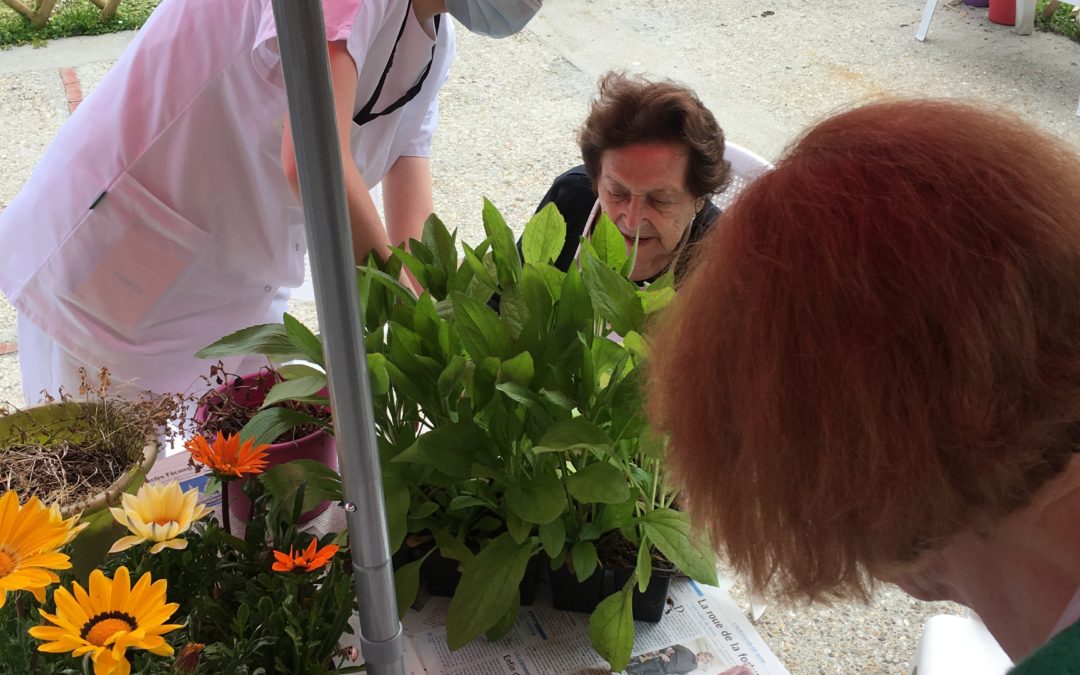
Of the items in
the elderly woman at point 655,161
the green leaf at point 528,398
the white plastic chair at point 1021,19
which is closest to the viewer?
the green leaf at point 528,398

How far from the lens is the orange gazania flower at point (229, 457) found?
2.50 feet

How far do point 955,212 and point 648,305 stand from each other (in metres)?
0.39

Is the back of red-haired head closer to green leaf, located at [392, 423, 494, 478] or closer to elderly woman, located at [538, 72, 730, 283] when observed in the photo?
green leaf, located at [392, 423, 494, 478]

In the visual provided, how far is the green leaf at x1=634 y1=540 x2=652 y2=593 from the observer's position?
2.76 feet

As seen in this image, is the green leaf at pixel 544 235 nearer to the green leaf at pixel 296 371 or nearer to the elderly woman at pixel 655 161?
the green leaf at pixel 296 371

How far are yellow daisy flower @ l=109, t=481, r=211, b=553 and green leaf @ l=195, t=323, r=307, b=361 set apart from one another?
19 cm

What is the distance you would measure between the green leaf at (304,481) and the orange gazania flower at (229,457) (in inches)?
2.9

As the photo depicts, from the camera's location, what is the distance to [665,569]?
89cm

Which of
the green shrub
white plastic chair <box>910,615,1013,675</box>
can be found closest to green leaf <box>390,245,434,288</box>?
white plastic chair <box>910,615,1013,675</box>

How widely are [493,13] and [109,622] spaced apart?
95 cm

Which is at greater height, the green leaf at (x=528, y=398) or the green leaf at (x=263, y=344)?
the green leaf at (x=263, y=344)

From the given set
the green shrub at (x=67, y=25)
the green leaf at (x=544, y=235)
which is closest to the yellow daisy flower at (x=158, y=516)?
the green leaf at (x=544, y=235)

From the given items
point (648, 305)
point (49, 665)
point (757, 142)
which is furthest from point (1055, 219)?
point (757, 142)

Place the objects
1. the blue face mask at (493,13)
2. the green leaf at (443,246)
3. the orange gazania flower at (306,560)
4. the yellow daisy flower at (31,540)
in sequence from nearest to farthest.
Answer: the yellow daisy flower at (31,540), the orange gazania flower at (306,560), the green leaf at (443,246), the blue face mask at (493,13)
